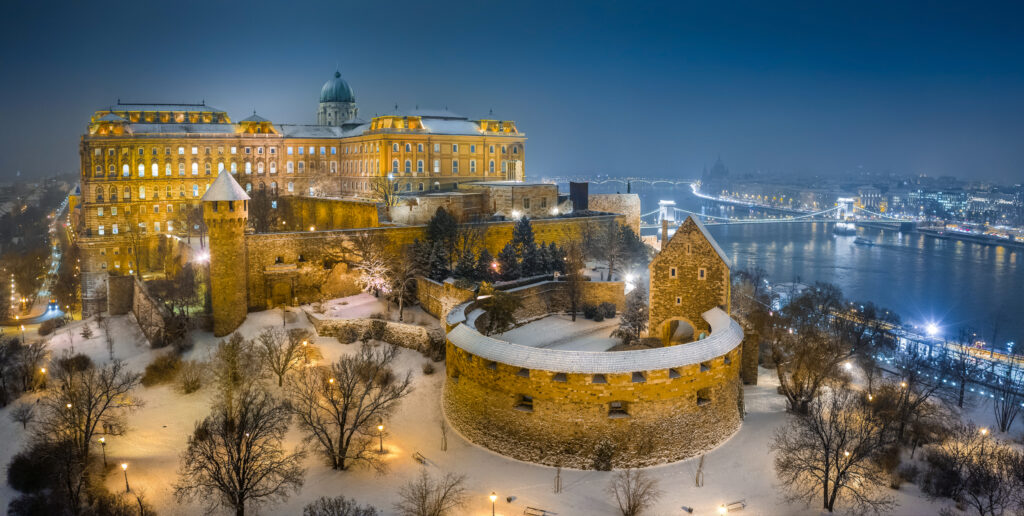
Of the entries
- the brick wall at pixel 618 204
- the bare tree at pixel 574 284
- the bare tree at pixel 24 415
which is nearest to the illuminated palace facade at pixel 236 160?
the brick wall at pixel 618 204

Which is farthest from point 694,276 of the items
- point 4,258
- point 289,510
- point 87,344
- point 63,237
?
point 63,237

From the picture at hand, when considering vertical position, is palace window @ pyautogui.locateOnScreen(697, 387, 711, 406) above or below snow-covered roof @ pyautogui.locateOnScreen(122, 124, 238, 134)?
below

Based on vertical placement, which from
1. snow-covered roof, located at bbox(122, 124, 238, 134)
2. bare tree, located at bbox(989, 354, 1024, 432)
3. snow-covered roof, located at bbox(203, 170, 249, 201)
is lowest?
bare tree, located at bbox(989, 354, 1024, 432)

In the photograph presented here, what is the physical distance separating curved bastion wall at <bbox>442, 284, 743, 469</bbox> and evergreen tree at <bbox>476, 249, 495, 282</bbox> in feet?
33.0

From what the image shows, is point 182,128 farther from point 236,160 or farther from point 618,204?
point 618,204

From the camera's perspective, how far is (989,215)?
102m

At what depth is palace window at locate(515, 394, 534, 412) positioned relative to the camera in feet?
56.2

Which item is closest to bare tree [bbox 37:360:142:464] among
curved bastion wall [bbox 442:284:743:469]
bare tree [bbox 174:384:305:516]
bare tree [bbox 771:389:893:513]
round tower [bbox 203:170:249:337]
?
bare tree [bbox 174:384:305:516]

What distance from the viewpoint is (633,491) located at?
48.4ft

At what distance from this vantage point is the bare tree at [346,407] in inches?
667

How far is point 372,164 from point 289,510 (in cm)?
3727

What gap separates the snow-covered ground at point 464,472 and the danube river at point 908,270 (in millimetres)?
31536

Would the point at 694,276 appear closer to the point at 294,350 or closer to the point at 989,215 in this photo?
the point at 294,350

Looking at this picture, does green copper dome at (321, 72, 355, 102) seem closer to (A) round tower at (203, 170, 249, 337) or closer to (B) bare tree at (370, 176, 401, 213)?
(B) bare tree at (370, 176, 401, 213)
